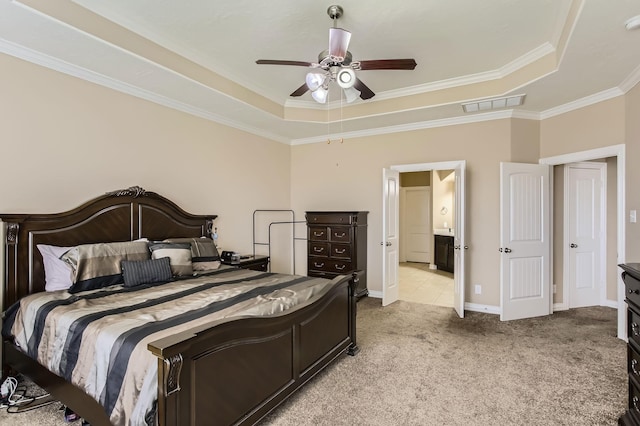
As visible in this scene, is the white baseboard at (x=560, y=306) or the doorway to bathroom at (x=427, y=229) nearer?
the white baseboard at (x=560, y=306)

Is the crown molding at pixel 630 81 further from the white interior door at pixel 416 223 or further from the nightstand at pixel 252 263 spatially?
the white interior door at pixel 416 223

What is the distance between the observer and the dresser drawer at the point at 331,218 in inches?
190

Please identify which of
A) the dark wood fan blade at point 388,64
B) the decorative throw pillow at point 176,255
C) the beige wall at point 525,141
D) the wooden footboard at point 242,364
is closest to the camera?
the wooden footboard at point 242,364

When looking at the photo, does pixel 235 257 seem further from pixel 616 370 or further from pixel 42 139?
pixel 616 370

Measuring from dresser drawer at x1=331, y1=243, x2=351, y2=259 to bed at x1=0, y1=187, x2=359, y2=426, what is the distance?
5.66 feet

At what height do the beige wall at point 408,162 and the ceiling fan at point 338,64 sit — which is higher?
the ceiling fan at point 338,64

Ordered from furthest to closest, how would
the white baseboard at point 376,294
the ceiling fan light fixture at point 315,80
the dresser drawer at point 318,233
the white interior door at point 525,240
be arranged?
1. the white baseboard at point 376,294
2. the dresser drawer at point 318,233
3. the white interior door at point 525,240
4. the ceiling fan light fixture at point 315,80

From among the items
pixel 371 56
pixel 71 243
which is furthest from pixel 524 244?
pixel 71 243

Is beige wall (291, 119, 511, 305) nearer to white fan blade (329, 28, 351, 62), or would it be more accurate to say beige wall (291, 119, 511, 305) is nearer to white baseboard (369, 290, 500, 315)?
white baseboard (369, 290, 500, 315)

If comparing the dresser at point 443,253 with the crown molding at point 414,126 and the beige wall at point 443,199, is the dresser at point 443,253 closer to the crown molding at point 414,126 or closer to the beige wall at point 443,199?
the beige wall at point 443,199

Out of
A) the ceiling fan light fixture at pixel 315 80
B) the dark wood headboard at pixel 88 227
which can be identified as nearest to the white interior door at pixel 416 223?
the dark wood headboard at pixel 88 227

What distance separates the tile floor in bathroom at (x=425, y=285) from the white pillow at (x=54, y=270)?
4.32 m

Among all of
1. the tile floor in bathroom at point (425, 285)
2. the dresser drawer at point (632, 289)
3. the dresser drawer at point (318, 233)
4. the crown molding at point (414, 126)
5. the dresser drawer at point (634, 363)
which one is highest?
the crown molding at point (414, 126)

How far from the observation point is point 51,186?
288cm
